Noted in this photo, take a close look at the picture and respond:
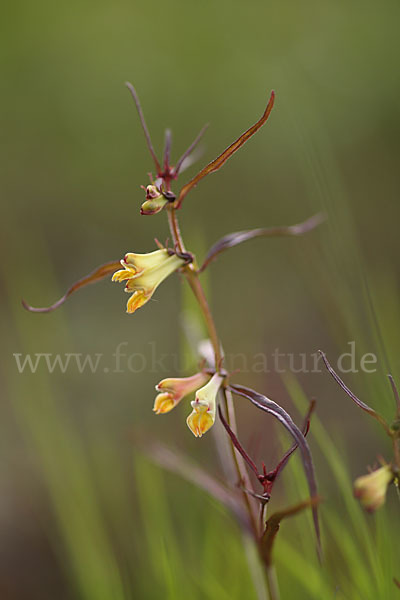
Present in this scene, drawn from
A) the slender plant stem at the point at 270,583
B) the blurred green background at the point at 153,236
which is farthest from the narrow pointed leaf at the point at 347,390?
the blurred green background at the point at 153,236

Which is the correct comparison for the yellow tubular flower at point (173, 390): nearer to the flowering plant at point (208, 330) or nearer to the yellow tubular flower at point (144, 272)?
the flowering plant at point (208, 330)

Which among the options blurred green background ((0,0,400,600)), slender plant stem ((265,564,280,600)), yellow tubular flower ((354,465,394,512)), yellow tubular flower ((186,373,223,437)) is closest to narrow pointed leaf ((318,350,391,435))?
yellow tubular flower ((354,465,394,512))

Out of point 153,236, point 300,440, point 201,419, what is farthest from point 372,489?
point 153,236

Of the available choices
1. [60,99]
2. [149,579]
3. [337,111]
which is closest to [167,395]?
[149,579]

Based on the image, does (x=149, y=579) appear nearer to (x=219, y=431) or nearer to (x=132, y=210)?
(x=219, y=431)

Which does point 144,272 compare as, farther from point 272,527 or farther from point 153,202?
point 272,527

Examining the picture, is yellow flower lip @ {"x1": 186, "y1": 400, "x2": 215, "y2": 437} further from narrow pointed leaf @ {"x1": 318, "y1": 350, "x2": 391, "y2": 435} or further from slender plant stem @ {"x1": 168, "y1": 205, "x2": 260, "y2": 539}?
narrow pointed leaf @ {"x1": 318, "y1": 350, "x2": 391, "y2": 435}
